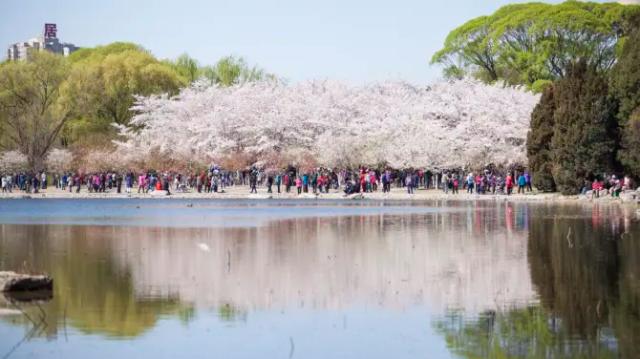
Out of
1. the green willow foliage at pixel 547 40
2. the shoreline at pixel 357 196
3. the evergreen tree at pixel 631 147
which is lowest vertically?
the shoreline at pixel 357 196

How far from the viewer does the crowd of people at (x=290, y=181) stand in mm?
70312

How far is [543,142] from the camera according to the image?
6278 cm

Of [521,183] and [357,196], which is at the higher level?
[521,183]

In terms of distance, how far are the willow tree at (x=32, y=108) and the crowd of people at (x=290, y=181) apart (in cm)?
232

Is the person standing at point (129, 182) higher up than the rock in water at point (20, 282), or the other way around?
the person standing at point (129, 182)

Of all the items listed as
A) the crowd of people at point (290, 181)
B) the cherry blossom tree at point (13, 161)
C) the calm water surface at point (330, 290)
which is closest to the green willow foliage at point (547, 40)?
the crowd of people at point (290, 181)

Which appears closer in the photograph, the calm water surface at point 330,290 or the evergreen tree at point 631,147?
the calm water surface at point 330,290

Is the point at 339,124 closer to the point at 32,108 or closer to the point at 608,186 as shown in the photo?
the point at 32,108

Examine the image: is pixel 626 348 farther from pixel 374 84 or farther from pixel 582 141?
pixel 374 84

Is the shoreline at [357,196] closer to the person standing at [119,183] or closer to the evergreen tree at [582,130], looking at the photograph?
the person standing at [119,183]

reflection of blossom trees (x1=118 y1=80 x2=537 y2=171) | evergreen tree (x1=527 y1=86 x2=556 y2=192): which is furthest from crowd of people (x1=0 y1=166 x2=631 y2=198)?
evergreen tree (x1=527 y1=86 x2=556 y2=192)

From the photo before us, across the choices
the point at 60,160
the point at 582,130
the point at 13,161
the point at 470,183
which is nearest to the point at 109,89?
the point at 60,160

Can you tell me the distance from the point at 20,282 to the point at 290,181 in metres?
54.5

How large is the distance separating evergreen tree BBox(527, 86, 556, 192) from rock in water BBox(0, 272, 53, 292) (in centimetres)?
4363
